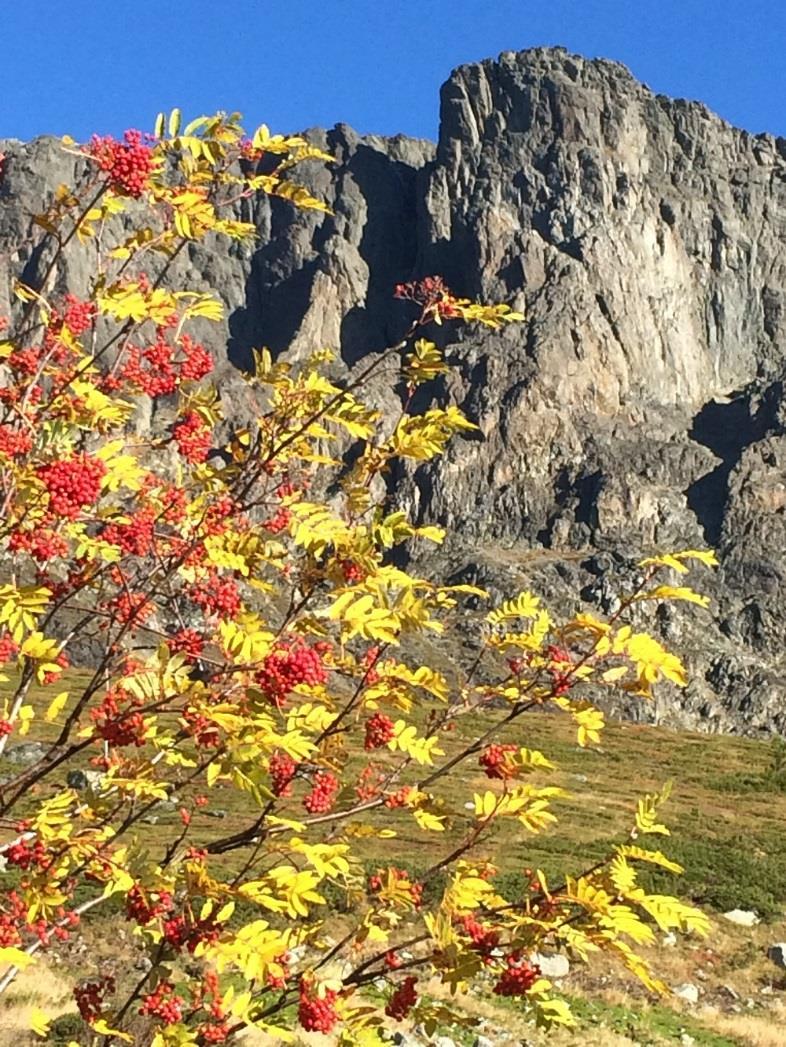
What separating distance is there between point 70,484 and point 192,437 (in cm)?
190

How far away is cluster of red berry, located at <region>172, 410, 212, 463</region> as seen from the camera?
5.64 metres

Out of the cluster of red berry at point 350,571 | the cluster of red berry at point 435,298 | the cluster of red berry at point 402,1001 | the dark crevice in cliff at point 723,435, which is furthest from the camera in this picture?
the dark crevice in cliff at point 723,435

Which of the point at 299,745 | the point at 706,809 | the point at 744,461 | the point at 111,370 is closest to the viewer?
the point at 299,745

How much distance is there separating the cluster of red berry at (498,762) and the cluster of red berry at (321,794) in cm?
86

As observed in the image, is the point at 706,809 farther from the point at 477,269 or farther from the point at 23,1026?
the point at 477,269

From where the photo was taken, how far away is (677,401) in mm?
188625

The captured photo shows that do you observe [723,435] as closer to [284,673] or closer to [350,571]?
[350,571]

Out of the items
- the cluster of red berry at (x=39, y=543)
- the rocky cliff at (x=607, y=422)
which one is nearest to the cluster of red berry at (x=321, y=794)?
the cluster of red berry at (x=39, y=543)

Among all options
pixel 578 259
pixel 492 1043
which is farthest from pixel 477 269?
pixel 492 1043

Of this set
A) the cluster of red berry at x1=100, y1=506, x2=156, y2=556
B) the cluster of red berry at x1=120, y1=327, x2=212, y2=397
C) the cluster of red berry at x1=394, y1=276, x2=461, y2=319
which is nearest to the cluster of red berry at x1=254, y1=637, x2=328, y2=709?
the cluster of red berry at x1=100, y1=506, x2=156, y2=556

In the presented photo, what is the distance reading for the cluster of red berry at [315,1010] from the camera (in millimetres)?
4094

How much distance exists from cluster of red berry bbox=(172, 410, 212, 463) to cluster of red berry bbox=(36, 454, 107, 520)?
5.35ft

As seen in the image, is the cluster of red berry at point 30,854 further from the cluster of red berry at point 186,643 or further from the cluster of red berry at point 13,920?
the cluster of red berry at point 186,643

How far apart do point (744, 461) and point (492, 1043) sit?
167672mm
